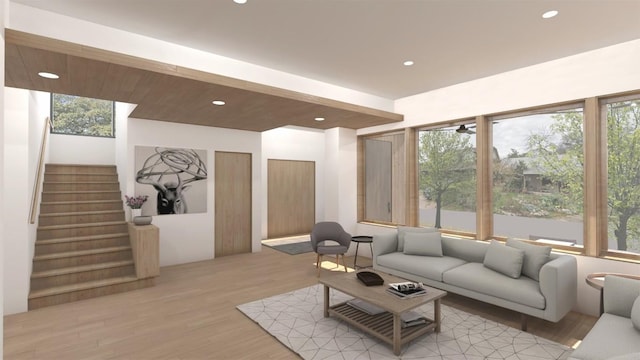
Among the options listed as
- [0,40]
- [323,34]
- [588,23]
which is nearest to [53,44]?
[0,40]

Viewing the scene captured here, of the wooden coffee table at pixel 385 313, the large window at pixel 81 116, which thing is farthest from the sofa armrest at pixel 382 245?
the large window at pixel 81 116

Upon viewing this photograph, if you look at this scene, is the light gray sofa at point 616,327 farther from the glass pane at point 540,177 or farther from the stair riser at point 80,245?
the stair riser at point 80,245

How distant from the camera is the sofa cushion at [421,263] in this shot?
3814mm

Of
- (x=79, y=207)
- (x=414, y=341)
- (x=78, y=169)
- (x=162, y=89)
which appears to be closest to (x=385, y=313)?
(x=414, y=341)

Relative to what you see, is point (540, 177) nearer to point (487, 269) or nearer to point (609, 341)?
point (487, 269)

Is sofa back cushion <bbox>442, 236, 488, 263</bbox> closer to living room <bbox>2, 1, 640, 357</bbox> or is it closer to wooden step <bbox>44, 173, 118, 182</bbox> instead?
living room <bbox>2, 1, 640, 357</bbox>

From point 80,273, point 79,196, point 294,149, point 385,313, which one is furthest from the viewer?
point 294,149

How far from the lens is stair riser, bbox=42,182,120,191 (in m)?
5.29

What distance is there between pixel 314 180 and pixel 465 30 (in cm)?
607

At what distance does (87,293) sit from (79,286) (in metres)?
0.14

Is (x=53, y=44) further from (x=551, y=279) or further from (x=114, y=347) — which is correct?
(x=551, y=279)

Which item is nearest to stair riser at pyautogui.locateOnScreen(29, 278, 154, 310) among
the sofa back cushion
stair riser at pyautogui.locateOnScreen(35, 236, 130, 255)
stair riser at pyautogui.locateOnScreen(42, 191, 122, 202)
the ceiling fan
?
stair riser at pyautogui.locateOnScreen(35, 236, 130, 255)

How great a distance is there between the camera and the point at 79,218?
4875 mm

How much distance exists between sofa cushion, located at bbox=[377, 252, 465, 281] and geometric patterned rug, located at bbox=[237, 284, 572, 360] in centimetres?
42
